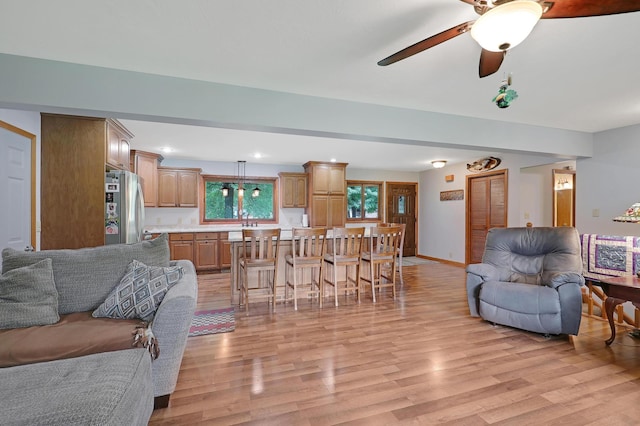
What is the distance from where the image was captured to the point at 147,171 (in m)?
5.39

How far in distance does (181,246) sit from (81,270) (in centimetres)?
352

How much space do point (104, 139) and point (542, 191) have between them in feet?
23.0

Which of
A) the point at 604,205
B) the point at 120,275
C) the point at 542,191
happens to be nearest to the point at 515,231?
the point at 604,205

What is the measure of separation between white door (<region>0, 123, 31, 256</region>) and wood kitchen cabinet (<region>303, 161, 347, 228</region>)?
14.5 ft

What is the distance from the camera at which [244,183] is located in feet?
21.5

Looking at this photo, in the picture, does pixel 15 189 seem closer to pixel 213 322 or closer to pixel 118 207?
pixel 118 207

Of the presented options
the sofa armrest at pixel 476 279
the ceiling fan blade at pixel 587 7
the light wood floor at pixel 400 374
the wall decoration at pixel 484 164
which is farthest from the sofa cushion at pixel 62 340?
the wall decoration at pixel 484 164

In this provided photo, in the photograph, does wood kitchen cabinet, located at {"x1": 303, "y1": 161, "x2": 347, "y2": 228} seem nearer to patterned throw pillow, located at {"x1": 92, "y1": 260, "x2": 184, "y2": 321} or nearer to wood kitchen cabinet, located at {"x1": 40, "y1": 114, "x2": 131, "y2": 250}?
wood kitchen cabinet, located at {"x1": 40, "y1": 114, "x2": 131, "y2": 250}

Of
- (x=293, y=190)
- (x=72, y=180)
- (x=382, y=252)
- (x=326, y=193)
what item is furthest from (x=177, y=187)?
(x=382, y=252)

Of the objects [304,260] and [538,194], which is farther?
[538,194]

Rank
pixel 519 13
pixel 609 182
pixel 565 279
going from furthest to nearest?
pixel 609 182
pixel 565 279
pixel 519 13

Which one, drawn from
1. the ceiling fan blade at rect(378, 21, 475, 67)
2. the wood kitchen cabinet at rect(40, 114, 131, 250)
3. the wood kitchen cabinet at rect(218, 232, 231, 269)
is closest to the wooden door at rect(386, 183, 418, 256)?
the wood kitchen cabinet at rect(218, 232, 231, 269)

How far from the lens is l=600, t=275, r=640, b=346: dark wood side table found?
95.4 inches

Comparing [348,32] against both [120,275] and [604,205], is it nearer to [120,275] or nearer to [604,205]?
[120,275]
